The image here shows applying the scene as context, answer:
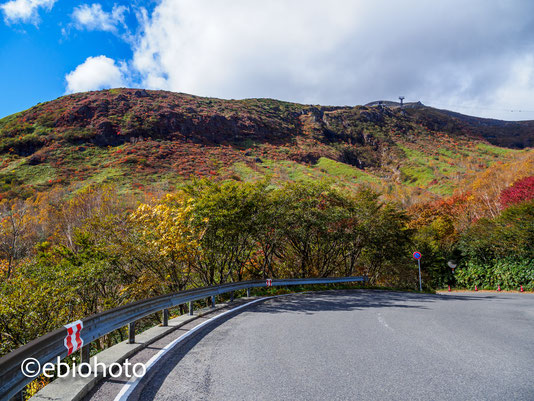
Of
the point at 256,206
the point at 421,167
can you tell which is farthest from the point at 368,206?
the point at 421,167

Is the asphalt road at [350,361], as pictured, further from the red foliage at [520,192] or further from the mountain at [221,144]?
the red foliage at [520,192]

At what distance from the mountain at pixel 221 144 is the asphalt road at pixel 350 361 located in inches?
746

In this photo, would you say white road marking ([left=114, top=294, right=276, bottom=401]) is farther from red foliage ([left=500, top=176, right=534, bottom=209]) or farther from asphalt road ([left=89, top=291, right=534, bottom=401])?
red foliage ([left=500, top=176, right=534, bottom=209])

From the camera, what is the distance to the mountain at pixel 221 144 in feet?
178

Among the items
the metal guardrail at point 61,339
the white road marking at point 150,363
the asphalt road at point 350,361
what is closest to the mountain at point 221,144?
the asphalt road at point 350,361

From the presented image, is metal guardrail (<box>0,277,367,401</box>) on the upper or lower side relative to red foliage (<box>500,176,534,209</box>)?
lower

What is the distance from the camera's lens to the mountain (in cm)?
5411

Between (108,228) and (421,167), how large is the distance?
9537cm

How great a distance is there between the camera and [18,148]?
59.8 metres

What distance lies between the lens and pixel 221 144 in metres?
85.3

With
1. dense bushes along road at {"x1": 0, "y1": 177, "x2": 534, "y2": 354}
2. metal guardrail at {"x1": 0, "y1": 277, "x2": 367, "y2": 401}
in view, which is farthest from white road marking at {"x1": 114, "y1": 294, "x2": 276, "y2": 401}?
dense bushes along road at {"x1": 0, "y1": 177, "x2": 534, "y2": 354}

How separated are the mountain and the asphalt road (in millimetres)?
18937

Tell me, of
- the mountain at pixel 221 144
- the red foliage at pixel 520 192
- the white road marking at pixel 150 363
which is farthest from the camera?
the mountain at pixel 221 144

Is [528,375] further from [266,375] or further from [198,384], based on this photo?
[198,384]
